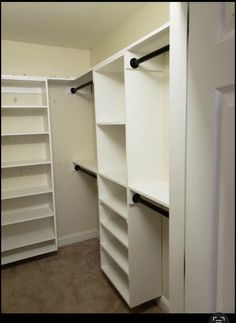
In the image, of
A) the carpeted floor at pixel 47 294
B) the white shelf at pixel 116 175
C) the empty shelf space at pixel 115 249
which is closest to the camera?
the carpeted floor at pixel 47 294

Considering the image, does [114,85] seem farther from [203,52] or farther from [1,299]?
[1,299]

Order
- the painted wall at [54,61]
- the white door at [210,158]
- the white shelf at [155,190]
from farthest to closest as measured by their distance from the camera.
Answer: the painted wall at [54,61]
the white shelf at [155,190]
the white door at [210,158]

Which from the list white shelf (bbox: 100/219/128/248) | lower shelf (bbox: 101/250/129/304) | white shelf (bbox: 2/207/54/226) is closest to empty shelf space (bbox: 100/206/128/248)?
white shelf (bbox: 100/219/128/248)

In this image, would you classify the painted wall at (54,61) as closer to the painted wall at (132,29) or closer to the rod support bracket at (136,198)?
→ the painted wall at (132,29)

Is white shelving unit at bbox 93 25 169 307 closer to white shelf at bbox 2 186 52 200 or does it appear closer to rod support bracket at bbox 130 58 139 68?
rod support bracket at bbox 130 58 139 68

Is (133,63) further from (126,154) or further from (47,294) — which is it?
(47,294)

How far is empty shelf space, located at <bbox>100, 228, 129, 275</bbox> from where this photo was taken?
1.74m

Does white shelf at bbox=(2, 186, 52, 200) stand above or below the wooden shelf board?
above

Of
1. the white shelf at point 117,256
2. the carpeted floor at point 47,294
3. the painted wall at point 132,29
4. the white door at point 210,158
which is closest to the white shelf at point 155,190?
the white door at point 210,158

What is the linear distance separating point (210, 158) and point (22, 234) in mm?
724

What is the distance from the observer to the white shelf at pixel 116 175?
5.35 ft

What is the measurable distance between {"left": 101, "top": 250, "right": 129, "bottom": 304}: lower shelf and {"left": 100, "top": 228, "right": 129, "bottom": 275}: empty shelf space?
100 millimetres

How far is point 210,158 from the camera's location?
0.73 m

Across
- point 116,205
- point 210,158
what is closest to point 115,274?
point 116,205
